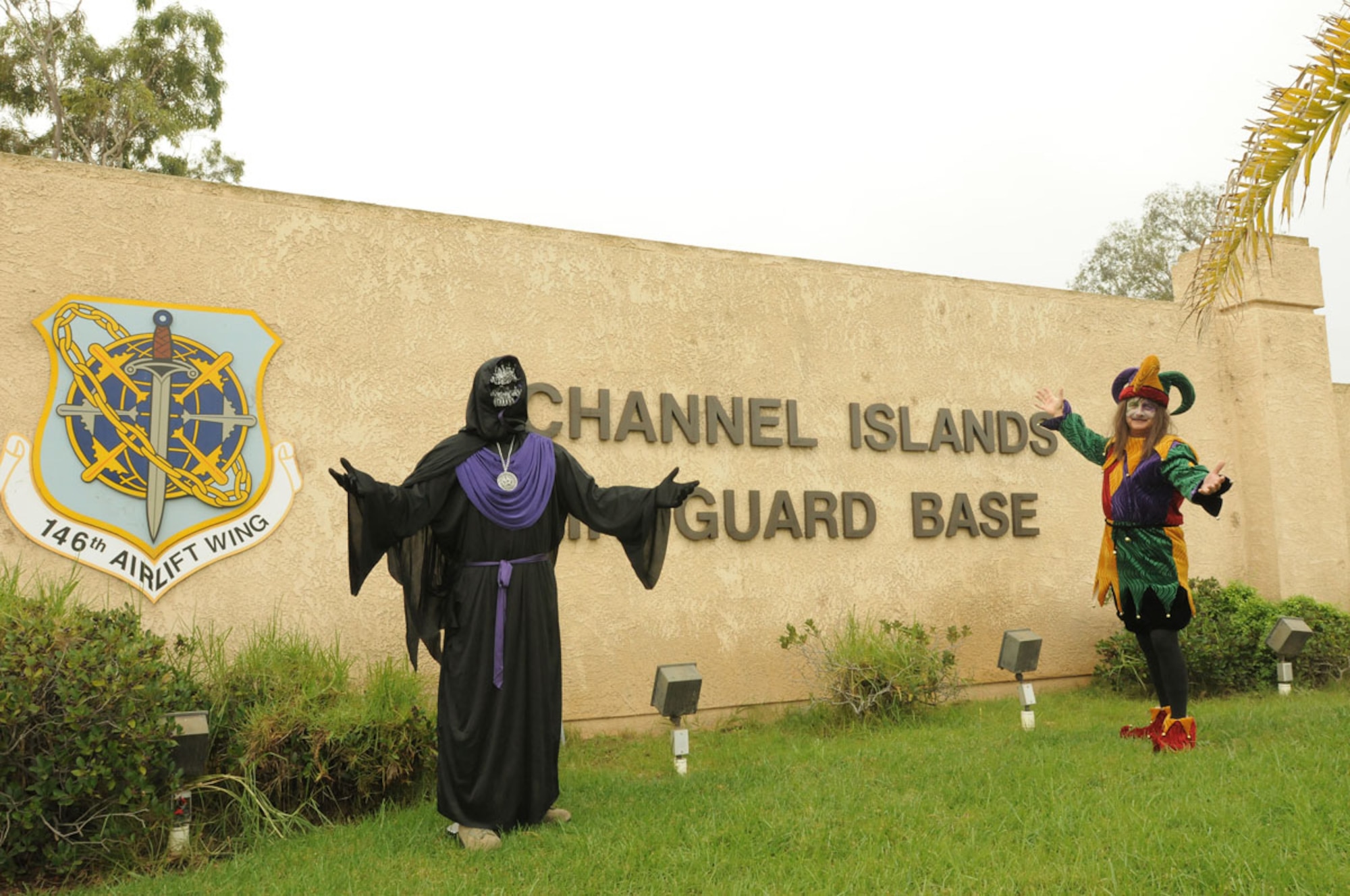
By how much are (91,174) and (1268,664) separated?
8273 mm

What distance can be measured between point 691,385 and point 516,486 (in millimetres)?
2779

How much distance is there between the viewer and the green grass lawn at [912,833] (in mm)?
3557

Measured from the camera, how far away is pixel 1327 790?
4137 millimetres

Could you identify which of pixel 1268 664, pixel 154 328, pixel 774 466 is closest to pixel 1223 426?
pixel 1268 664

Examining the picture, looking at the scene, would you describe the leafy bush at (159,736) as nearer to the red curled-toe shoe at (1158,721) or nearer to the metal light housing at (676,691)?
the metal light housing at (676,691)

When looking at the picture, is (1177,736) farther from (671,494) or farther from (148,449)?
(148,449)

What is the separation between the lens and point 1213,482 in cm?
462

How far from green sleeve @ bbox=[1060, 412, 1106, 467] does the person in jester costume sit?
180 millimetres

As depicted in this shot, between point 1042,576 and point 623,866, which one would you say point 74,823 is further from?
point 1042,576

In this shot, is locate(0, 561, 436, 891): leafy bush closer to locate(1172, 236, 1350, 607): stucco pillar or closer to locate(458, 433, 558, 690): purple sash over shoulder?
locate(458, 433, 558, 690): purple sash over shoulder

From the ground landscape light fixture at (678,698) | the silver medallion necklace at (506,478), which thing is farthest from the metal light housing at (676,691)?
the silver medallion necklace at (506,478)

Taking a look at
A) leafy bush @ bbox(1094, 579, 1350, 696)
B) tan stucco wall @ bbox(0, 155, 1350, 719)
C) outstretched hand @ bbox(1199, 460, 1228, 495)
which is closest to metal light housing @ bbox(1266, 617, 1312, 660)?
leafy bush @ bbox(1094, 579, 1350, 696)

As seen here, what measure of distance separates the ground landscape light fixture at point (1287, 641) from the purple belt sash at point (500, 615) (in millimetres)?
5482

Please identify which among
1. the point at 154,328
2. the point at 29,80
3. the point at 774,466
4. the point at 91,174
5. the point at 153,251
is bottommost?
the point at 774,466
